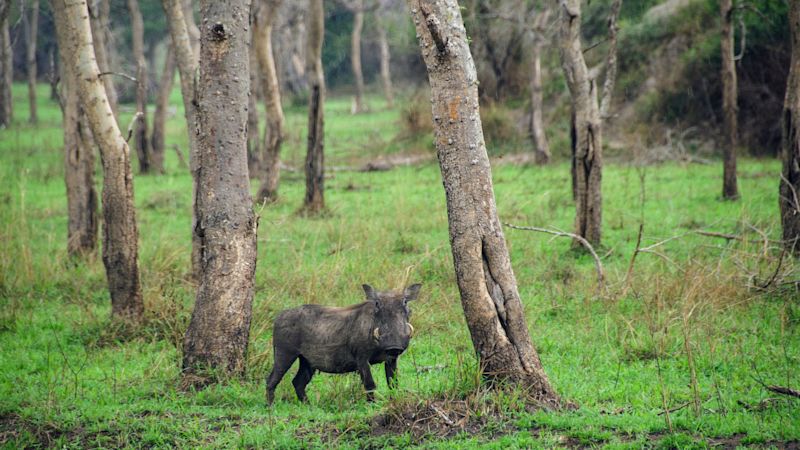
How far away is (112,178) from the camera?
Result: 859 centimetres

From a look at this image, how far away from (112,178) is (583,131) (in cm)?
579

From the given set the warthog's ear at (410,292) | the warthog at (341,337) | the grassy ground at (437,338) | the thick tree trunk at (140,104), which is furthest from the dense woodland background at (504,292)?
the thick tree trunk at (140,104)

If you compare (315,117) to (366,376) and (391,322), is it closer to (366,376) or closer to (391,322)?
(366,376)

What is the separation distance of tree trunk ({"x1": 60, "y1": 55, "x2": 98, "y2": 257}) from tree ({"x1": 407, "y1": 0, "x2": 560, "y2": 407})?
696cm

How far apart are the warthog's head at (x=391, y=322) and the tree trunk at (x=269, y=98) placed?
9285 mm

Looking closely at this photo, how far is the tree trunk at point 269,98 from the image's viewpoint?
15.3 meters

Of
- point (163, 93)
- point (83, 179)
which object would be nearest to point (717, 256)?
point (83, 179)

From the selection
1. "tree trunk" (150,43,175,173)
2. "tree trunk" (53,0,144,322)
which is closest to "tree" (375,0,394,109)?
"tree trunk" (150,43,175,173)

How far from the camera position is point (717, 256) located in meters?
10.4

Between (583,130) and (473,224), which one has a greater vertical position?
(583,130)

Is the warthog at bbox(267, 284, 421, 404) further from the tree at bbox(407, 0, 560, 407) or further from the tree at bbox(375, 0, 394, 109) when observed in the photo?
the tree at bbox(375, 0, 394, 109)

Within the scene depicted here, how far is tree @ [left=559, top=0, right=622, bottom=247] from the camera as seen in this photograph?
1116 centimetres

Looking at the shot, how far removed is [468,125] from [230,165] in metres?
2.14

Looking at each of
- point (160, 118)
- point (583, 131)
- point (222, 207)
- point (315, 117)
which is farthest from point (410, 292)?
point (160, 118)
